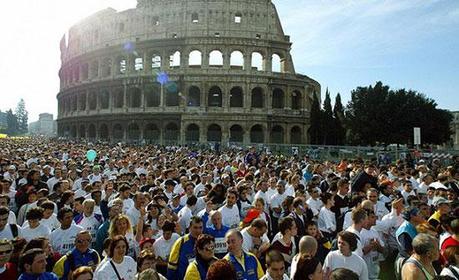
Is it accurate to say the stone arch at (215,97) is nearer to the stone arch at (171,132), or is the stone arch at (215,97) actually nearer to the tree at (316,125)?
the stone arch at (171,132)

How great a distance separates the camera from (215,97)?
52.9 metres

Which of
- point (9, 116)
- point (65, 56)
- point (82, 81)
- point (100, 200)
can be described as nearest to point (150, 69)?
point (82, 81)

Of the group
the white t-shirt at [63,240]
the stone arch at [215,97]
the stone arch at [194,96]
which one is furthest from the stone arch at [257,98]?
the white t-shirt at [63,240]

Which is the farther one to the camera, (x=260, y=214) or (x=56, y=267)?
(x=260, y=214)

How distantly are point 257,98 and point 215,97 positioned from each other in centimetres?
553

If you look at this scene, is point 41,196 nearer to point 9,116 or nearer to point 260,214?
point 260,214

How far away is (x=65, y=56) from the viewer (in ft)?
234

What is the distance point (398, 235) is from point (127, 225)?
4.38 meters

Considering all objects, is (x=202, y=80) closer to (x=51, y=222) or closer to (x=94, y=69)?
(x=94, y=69)

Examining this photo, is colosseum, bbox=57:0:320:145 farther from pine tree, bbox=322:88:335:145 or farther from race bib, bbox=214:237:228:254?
race bib, bbox=214:237:228:254

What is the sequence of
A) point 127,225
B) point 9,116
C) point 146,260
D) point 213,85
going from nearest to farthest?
point 146,260 → point 127,225 → point 213,85 → point 9,116

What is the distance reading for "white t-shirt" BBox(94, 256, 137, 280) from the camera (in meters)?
5.02

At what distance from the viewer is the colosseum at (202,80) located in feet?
163

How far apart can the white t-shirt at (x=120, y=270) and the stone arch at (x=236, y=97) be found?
4688 centimetres
